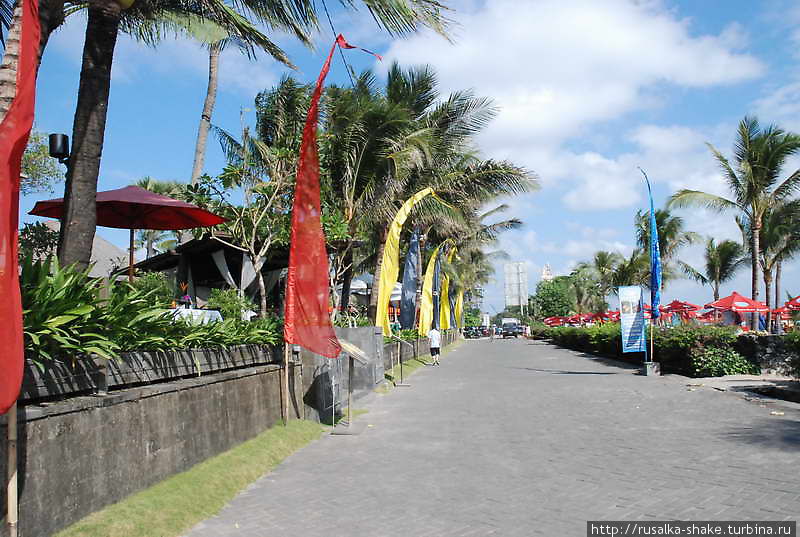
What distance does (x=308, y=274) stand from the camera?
10.0m

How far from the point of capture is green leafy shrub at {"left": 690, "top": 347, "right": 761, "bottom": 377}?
18.1m

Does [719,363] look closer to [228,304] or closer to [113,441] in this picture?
[228,304]

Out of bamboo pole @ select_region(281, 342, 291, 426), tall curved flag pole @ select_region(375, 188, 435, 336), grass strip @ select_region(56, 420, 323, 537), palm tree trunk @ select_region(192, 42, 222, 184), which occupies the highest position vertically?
palm tree trunk @ select_region(192, 42, 222, 184)

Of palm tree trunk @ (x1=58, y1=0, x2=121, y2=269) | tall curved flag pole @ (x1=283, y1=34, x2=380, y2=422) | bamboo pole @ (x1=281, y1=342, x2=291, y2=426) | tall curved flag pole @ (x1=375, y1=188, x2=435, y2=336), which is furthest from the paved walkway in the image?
tall curved flag pole @ (x1=375, y1=188, x2=435, y2=336)

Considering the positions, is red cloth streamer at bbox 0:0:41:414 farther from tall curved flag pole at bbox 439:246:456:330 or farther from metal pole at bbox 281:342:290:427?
tall curved flag pole at bbox 439:246:456:330

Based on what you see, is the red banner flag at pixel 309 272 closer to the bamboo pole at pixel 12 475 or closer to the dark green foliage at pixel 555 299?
the bamboo pole at pixel 12 475

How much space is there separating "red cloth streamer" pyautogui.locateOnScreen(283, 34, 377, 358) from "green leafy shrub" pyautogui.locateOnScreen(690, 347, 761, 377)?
12.4m

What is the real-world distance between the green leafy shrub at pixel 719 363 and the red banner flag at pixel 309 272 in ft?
40.7

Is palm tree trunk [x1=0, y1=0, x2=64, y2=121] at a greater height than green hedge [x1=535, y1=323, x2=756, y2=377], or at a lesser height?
greater

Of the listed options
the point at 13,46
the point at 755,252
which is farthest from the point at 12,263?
the point at 755,252

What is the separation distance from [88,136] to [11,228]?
3632 millimetres

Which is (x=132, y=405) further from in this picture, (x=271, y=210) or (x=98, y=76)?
(x=271, y=210)

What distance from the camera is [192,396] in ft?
22.8

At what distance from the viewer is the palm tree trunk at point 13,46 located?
586cm
